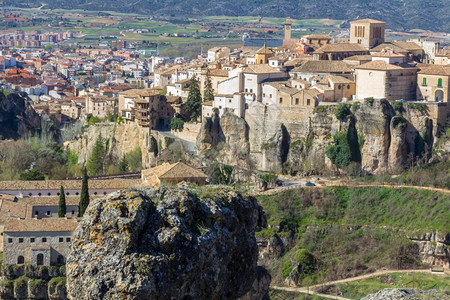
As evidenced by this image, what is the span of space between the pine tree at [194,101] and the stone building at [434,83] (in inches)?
561

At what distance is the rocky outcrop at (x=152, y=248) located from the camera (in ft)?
44.2

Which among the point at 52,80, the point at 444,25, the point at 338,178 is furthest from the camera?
the point at 444,25

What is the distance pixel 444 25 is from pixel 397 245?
130337mm

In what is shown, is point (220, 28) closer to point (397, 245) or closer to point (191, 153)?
point (191, 153)

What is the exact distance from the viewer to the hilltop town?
41.3 meters

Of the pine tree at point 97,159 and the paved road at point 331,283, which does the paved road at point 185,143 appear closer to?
the pine tree at point 97,159

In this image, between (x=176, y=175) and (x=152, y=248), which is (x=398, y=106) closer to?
(x=176, y=175)

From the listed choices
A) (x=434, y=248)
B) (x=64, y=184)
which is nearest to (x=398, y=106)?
(x=434, y=248)

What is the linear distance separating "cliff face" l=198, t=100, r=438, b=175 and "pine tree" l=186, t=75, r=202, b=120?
563 centimetres

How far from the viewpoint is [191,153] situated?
174 ft

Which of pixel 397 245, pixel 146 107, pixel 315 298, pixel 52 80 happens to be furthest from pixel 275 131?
pixel 52 80

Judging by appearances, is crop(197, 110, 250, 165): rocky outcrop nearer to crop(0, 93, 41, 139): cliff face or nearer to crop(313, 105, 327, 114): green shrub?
crop(313, 105, 327, 114): green shrub

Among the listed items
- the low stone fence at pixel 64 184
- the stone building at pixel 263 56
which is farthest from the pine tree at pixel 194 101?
the low stone fence at pixel 64 184

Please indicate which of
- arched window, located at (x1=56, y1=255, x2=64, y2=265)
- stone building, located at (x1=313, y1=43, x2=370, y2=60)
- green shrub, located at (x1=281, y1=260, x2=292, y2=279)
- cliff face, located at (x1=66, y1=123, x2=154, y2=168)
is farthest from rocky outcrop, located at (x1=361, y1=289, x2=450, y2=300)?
stone building, located at (x1=313, y1=43, x2=370, y2=60)
